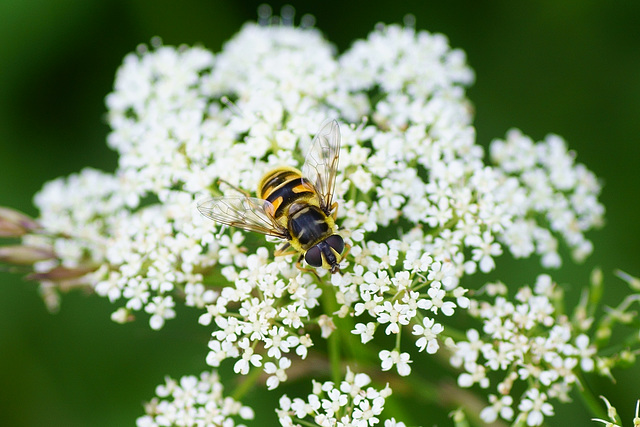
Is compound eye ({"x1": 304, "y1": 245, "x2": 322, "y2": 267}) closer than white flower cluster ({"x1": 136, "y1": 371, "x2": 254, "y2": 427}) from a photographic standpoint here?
Yes

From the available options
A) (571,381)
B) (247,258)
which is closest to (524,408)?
(571,381)

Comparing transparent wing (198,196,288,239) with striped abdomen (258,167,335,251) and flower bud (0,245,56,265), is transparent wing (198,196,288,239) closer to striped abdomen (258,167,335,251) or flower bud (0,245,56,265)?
striped abdomen (258,167,335,251)

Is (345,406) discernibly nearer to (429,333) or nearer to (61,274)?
(429,333)

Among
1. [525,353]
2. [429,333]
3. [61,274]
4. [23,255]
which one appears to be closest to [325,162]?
[429,333]

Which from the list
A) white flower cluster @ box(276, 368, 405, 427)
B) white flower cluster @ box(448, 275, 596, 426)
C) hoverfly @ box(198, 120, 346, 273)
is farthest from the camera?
white flower cluster @ box(448, 275, 596, 426)

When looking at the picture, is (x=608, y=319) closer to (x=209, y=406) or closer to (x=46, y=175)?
(x=209, y=406)

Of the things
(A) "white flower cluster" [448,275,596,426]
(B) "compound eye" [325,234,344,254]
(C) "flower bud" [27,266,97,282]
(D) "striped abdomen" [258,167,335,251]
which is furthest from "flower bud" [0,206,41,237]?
(A) "white flower cluster" [448,275,596,426]
